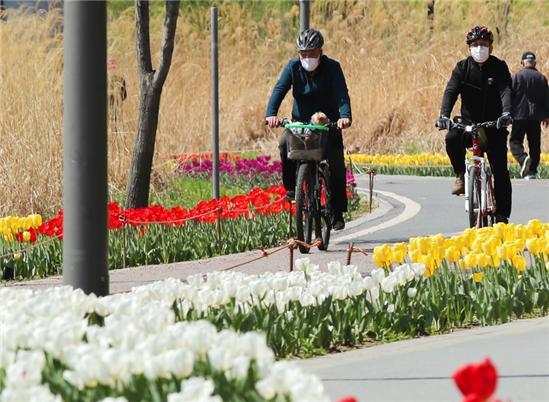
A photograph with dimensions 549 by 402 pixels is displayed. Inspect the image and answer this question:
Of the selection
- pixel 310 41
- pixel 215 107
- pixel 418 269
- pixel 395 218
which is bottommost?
pixel 395 218

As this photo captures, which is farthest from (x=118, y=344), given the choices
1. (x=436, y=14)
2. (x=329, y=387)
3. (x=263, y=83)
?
(x=436, y=14)

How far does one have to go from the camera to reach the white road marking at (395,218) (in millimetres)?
13222

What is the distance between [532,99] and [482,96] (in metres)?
10.4

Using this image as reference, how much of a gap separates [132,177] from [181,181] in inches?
240

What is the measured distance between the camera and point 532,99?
21594 mm

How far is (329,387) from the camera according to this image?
579cm

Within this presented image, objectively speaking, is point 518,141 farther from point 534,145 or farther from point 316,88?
point 316,88

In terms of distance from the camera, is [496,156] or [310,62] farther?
[496,156]

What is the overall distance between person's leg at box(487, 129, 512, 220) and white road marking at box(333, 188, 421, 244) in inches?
67.1

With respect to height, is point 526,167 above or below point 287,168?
below

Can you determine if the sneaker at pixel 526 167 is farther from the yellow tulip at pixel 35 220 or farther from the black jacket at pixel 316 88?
the yellow tulip at pixel 35 220

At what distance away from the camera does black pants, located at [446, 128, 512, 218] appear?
38.0 ft

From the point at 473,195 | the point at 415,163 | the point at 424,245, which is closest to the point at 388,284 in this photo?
the point at 424,245

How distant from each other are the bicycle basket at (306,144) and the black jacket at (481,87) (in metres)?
1.09
